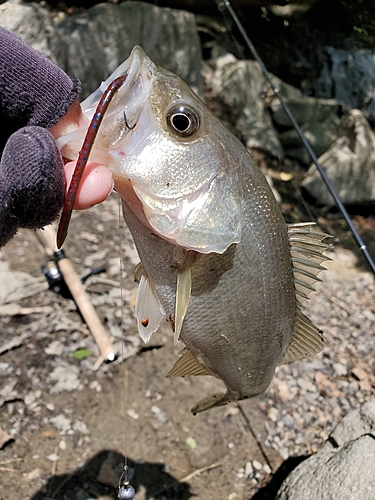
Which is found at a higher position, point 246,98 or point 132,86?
point 132,86

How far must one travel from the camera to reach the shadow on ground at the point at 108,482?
275 centimetres

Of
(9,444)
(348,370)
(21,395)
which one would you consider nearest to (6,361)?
(21,395)

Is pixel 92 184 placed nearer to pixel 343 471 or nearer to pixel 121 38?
pixel 343 471

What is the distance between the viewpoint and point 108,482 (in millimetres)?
2871

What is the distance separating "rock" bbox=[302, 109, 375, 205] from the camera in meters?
7.06

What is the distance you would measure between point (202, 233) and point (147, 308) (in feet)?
1.26

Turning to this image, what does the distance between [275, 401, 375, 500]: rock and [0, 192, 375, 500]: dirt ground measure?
497 mm

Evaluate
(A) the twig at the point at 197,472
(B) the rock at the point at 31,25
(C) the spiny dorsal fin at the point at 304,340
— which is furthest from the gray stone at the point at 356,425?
(B) the rock at the point at 31,25

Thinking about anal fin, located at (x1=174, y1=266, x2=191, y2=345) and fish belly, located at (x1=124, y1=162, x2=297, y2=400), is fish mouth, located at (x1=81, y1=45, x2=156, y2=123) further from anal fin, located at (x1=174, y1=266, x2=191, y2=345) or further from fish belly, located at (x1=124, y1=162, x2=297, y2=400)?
anal fin, located at (x1=174, y1=266, x2=191, y2=345)

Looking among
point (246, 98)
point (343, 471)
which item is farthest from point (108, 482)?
point (246, 98)

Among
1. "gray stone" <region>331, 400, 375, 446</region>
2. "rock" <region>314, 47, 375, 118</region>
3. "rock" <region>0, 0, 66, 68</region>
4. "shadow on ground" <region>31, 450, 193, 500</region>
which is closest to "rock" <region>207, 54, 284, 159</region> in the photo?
"rock" <region>314, 47, 375, 118</region>

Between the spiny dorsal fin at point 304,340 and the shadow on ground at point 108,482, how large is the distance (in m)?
1.49

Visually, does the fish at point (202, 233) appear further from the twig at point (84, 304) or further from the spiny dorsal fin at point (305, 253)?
the twig at point (84, 304)

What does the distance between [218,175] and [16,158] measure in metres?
0.59
